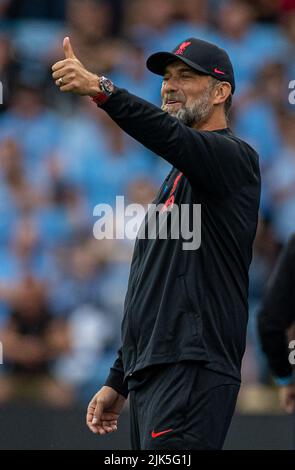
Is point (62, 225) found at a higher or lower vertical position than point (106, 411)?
higher

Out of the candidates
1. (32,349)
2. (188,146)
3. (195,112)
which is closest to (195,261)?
(188,146)

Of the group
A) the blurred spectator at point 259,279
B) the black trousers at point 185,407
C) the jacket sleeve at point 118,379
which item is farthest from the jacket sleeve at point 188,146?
the blurred spectator at point 259,279

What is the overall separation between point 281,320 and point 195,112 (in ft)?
5.99

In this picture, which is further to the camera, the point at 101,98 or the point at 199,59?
the point at 199,59

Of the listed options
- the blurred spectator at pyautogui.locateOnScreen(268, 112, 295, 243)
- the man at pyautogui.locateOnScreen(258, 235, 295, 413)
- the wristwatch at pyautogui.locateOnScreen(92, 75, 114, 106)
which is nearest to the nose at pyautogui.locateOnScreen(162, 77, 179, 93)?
the wristwatch at pyautogui.locateOnScreen(92, 75, 114, 106)

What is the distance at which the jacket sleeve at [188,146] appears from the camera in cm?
353

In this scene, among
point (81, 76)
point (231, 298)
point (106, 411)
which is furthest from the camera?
point (106, 411)

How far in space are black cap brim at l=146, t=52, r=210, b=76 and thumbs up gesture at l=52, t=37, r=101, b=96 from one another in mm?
585

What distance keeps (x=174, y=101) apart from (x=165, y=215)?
1.46ft

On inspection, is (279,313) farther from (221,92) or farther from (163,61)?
(163,61)

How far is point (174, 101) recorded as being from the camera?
13.1 ft

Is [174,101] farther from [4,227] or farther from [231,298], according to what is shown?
[4,227]

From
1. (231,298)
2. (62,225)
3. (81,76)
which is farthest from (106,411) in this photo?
(62,225)

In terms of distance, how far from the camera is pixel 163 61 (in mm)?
4062
